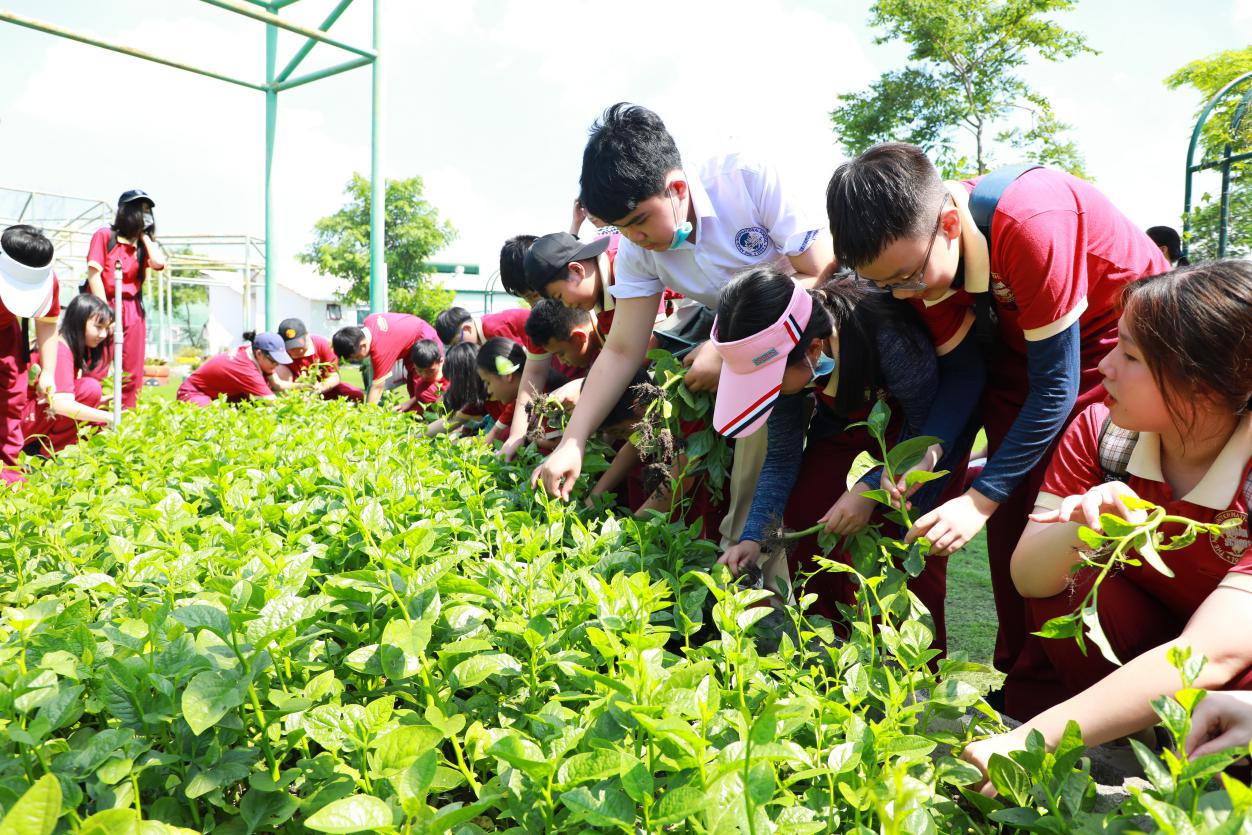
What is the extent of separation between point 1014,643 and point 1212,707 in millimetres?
1469

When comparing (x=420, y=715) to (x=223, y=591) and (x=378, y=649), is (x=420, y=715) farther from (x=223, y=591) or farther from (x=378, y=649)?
(x=223, y=591)

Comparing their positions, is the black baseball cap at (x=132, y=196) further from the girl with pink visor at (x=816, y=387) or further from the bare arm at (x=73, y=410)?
the girl with pink visor at (x=816, y=387)

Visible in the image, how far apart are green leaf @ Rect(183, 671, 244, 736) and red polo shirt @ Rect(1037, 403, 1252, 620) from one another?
1363 mm

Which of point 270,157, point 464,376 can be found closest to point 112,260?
Answer: point 464,376

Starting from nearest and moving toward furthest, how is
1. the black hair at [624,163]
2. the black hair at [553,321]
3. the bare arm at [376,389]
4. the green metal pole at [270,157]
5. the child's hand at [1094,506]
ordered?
the child's hand at [1094,506] → the black hair at [624,163] → the black hair at [553,321] → the bare arm at [376,389] → the green metal pole at [270,157]

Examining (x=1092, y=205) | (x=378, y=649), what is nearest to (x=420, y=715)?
(x=378, y=649)

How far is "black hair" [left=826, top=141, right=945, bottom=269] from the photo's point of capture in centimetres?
176

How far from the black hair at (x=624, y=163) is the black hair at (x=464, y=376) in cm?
225

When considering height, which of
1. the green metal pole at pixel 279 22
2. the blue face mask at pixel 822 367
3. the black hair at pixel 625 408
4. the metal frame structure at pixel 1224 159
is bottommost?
the black hair at pixel 625 408

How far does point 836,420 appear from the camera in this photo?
235 cm

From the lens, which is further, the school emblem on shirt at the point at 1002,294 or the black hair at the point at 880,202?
the school emblem on shirt at the point at 1002,294

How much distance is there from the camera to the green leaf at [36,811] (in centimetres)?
72

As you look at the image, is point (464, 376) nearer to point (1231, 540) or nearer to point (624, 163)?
point (624, 163)

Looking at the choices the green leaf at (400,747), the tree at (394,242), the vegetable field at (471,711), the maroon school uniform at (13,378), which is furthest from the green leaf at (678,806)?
the tree at (394,242)
